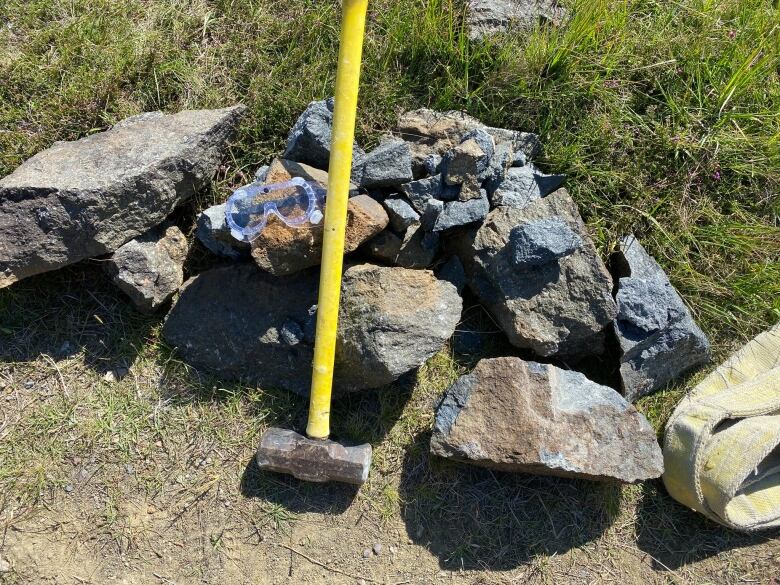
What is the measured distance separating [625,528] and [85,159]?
8.55ft

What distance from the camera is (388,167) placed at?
2.48m

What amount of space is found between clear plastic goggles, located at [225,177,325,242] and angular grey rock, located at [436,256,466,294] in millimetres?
580

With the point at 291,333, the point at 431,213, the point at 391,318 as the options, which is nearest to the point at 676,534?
the point at 391,318

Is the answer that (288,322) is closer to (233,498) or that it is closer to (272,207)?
(272,207)

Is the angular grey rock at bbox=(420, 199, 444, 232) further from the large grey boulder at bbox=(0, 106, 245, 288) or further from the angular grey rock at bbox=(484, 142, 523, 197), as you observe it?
the large grey boulder at bbox=(0, 106, 245, 288)

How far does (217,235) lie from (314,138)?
53 cm

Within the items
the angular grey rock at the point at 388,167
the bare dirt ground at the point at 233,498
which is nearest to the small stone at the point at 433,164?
the angular grey rock at the point at 388,167

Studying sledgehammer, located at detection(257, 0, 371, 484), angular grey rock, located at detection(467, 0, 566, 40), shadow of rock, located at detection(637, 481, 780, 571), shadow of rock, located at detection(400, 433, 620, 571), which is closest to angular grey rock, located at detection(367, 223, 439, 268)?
sledgehammer, located at detection(257, 0, 371, 484)

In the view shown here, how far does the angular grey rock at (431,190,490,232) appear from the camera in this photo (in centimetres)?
253

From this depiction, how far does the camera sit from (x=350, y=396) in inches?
106

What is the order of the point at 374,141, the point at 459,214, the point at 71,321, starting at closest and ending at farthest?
1. the point at 459,214
2. the point at 71,321
3. the point at 374,141

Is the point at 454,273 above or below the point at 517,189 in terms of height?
below

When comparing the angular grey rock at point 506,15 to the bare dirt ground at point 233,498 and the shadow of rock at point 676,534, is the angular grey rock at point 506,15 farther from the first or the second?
the shadow of rock at point 676,534

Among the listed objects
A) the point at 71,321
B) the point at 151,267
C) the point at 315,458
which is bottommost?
the point at 315,458
